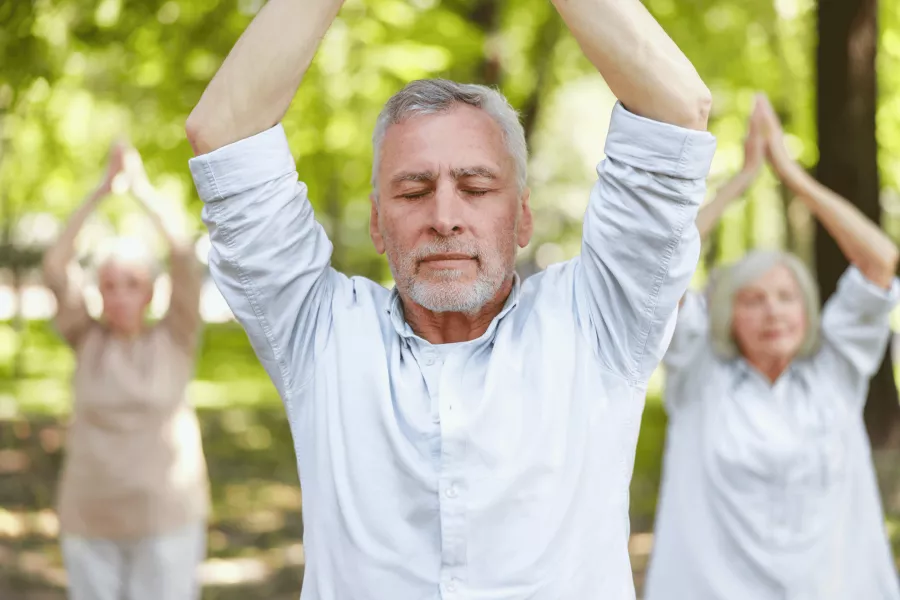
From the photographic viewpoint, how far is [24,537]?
963cm

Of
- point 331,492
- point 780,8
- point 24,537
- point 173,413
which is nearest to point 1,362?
point 24,537

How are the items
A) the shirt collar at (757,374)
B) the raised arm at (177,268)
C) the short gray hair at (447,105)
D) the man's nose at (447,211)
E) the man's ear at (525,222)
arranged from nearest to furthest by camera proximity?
the man's nose at (447,211)
the short gray hair at (447,105)
the man's ear at (525,222)
the shirt collar at (757,374)
the raised arm at (177,268)

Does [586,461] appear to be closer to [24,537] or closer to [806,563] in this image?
[806,563]

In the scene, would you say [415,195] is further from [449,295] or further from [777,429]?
[777,429]

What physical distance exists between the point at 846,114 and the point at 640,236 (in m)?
9.26

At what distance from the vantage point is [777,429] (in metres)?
4.86

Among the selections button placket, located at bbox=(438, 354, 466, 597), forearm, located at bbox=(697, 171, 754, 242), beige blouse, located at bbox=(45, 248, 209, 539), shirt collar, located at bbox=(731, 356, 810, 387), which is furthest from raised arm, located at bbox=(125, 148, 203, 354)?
button placket, located at bbox=(438, 354, 466, 597)

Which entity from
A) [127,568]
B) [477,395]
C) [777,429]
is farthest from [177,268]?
[477,395]

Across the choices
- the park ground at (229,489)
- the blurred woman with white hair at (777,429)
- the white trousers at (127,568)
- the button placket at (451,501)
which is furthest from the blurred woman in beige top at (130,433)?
the button placket at (451,501)

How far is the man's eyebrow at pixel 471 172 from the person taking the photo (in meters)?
2.39

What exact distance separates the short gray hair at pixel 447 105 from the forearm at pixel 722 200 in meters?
2.42

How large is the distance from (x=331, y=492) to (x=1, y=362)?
78.2ft

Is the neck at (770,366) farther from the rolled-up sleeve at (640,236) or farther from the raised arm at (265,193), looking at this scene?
the raised arm at (265,193)

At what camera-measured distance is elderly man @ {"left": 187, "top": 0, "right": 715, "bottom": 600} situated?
87.2 inches
